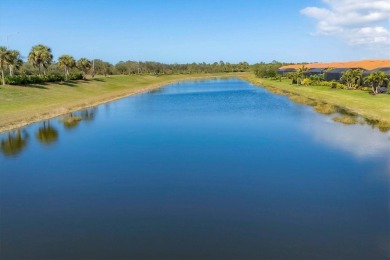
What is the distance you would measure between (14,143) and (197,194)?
1950 cm

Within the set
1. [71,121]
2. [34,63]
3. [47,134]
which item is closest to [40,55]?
[34,63]

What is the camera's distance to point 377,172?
20.8 meters

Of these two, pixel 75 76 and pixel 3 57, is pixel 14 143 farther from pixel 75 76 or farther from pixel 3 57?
pixel 75 76

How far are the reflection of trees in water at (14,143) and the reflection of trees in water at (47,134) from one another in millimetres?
1217

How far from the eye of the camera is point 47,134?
3431cm

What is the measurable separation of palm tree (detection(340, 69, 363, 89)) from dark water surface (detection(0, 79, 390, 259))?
142 feet

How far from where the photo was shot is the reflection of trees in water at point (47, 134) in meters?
31.6

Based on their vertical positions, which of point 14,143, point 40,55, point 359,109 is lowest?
point 14,143

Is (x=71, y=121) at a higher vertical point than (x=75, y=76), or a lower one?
lower

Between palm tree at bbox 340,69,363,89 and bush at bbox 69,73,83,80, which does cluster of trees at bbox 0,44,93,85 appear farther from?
palm tree at bbox 340,69,363,89

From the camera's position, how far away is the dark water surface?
12.9 meters

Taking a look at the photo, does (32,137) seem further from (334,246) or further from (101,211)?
(334,246)

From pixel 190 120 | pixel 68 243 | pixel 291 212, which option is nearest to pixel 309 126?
pixel 190 120

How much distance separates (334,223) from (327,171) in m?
7.32
